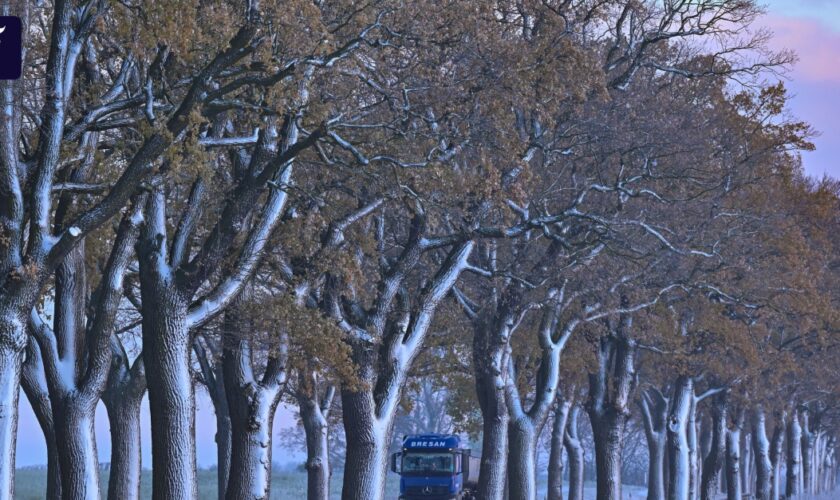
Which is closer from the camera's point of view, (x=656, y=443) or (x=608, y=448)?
(x=608, y=448)

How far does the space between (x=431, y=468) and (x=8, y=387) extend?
108 ft

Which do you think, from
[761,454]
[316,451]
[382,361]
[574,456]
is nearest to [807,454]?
[761,454]

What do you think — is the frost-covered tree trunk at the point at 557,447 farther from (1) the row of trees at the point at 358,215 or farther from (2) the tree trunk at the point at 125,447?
(2) the tree trunk at the point at 125,447

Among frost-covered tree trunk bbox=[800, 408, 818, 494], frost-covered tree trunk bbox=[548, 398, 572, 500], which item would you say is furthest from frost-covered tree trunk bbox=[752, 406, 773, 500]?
frost-covered tree trunk bbox=[800, 408, 818, 494]

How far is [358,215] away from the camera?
85.6ft

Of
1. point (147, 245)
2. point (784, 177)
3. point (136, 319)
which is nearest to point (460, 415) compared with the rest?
point (784, 177)

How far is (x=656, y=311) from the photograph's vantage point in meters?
41.9

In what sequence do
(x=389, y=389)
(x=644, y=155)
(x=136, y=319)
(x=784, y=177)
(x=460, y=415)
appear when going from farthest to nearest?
(x=460, y=415), (x=784, y=177), (x=644, y=155), (x=136, y=319), (x=389, y=389)

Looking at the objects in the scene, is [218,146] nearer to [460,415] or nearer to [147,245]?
[147,245]

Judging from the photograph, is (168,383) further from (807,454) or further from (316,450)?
(807,454)

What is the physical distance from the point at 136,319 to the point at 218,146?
1011cm

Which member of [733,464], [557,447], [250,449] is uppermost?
[250,449]

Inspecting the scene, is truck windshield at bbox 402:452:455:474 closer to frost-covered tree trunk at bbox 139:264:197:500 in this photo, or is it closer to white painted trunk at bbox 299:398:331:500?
white painted trunk at bbox 299:398:331:500

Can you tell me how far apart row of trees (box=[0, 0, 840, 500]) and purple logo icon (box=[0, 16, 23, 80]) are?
0.47 meters
